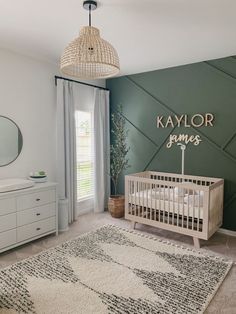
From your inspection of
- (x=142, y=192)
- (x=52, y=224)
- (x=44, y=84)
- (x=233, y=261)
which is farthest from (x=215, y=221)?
(x=44, y=84)

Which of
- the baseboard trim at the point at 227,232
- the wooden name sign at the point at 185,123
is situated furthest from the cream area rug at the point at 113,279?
the wooden name sign at the point at 185,123

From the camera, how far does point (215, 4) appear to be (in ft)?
6.98

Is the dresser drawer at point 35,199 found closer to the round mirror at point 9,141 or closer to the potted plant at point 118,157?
the round mirror at point 9,141

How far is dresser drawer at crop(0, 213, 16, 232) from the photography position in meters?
2.75

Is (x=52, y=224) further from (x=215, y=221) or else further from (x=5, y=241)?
(x=215, y=221)

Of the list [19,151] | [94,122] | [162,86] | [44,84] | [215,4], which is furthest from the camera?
[94,122]

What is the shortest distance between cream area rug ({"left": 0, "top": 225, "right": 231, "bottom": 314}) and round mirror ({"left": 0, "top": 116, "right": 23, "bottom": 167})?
1.33 metres

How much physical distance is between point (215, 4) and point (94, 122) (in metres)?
2.68

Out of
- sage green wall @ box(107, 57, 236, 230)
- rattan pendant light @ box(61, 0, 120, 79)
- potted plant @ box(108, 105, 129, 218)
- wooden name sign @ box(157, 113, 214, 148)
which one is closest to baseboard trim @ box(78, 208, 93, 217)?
potted plant @ box(108, 105, 129, 218)

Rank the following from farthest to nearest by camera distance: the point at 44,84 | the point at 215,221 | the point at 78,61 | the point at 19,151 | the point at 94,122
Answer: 1. the point at 94,122
2. the point at 44,84
3. the point at 19,151
4. the point at 215,221
5. the point at 78,61

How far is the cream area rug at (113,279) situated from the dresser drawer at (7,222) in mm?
443

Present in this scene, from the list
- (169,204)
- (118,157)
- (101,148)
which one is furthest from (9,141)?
(169,204)

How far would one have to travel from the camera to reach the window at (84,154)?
4270 millimetres

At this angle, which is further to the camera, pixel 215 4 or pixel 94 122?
pixel 94 122
